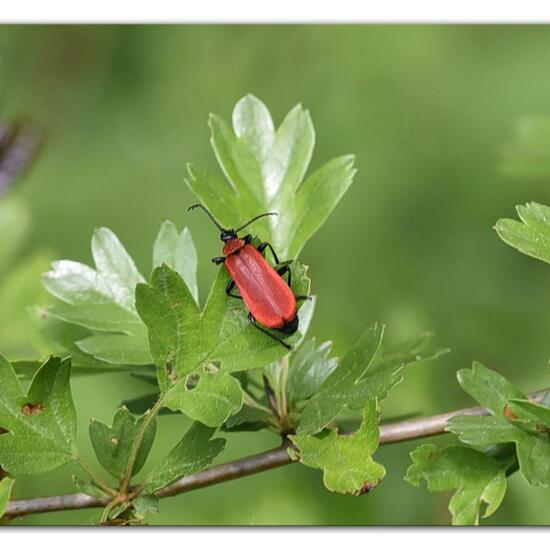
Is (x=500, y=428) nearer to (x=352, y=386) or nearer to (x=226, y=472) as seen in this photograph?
(x=352, y=386)

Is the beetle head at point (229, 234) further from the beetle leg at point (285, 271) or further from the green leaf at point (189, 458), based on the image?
the green leaf at point (189, 458)

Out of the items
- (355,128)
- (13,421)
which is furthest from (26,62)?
(13,421)

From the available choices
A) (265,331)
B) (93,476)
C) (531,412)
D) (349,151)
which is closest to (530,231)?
(531,412)

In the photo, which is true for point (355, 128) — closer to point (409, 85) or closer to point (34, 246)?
point (409, 85)

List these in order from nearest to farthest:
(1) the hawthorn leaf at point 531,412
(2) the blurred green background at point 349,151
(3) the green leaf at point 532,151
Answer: (1) the hawthorn leaf at point 531,412, (3) the green leaf at point 532,151, (2) the blurred green background at point 349,151
